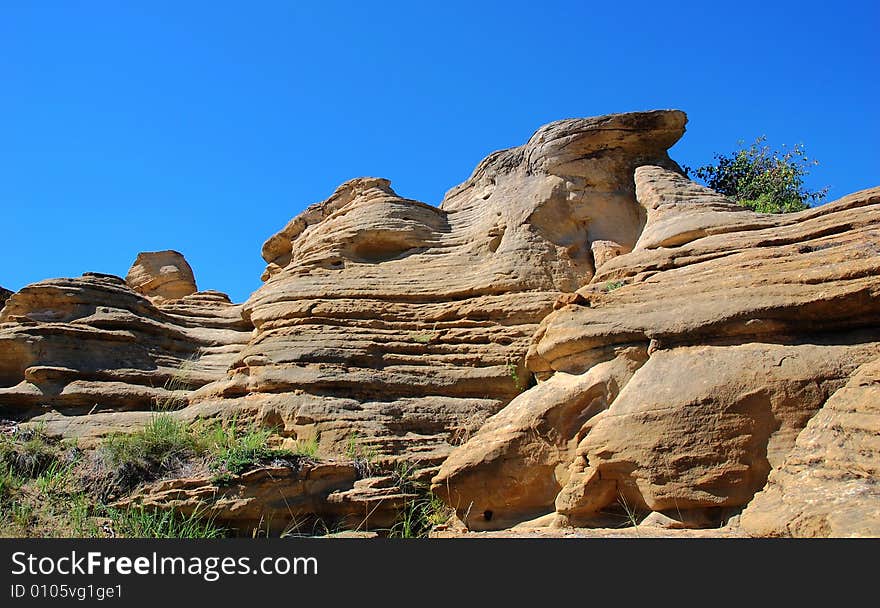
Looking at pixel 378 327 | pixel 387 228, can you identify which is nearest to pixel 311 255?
pixel 387 228

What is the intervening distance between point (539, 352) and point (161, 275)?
1651 cm

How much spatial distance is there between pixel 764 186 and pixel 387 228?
485 inches

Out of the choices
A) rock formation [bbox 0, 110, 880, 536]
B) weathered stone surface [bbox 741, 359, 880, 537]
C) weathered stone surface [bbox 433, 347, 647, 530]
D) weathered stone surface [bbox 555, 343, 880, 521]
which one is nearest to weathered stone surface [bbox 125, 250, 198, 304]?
rock formation [bbox 0, 110, 880, 536]

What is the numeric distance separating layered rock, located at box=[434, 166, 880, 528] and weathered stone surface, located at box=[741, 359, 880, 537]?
24 cm

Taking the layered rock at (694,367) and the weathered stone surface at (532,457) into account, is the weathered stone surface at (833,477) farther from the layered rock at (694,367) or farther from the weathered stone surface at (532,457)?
the weathered stone surface at (532,457)

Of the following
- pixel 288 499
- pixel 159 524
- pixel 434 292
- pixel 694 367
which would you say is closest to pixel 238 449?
pixel 288 499

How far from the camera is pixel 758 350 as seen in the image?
7.72m

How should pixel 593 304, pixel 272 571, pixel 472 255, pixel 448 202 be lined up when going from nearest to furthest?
pixel 272 571 < pixel 593 304 < pixel 472 255 < pixel 448 202

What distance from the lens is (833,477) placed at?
633 cm

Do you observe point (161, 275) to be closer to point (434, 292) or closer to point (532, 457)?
point (434, 292)

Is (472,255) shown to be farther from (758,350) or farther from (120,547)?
(120,547)

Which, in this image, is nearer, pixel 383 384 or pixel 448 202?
pixel 383 384

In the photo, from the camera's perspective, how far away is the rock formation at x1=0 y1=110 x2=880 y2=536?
729cm

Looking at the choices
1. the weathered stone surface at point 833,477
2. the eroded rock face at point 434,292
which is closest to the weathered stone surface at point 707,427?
the weathered stone surface at point 833,477
